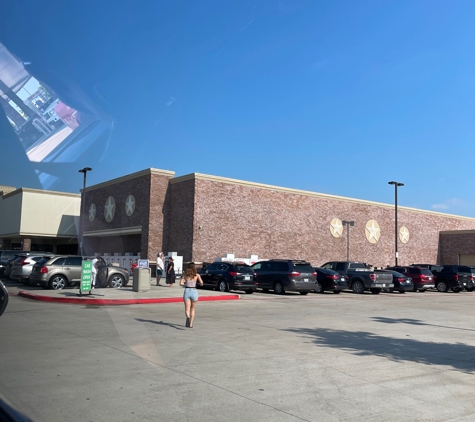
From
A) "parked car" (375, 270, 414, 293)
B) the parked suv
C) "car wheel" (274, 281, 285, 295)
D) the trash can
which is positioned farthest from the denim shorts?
"parked car" (375, 270, 414, 293)

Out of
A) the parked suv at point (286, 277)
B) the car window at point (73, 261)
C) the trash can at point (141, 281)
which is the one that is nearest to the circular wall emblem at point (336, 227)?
the parked suv at point (286, 277)

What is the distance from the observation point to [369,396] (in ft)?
22.1

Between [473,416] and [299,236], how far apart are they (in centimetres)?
3873

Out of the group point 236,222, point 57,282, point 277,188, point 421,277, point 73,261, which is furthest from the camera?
point 277,188

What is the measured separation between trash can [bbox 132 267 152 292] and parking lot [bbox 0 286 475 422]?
269 inches

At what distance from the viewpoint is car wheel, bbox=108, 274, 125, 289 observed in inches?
948

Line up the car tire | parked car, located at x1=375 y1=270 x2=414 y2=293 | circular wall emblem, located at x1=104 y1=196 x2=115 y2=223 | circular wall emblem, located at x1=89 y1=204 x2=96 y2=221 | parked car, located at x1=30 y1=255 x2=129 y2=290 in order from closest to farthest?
parked car, located at x1=30 y1=255 x2=129 y2=290, the car tire, parked car, located at x1=375 y1=270 x2=414 y2=293, circular wall emblem, located at x1=104 y1=196 x2=115 y2=223, circular wall emblem, located at x1=89 y1=204 x2=96 y2=221

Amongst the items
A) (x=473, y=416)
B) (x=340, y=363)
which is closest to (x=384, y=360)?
(x=340, y=363)

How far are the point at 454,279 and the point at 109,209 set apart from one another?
97.1ft

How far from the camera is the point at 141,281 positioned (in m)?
22.0

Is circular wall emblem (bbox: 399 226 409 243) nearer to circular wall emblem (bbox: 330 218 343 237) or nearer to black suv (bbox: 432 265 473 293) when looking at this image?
circular wall emblem (bbox: 330 218 343 237)

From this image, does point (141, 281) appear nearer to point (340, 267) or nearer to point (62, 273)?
point (62, 273)

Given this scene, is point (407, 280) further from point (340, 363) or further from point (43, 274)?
point (340, 363)

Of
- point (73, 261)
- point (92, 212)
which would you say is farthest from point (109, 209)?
point (73, 261)
